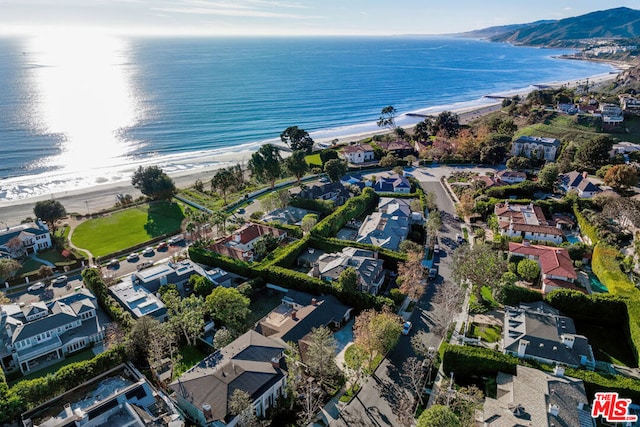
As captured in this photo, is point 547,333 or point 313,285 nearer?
point 547,333

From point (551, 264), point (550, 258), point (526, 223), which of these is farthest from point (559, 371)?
point (526, 223)

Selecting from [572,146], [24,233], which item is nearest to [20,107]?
[24,233]

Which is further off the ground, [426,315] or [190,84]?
[190,84]

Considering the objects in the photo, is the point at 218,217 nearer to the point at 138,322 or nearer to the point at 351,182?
the point at 138,322

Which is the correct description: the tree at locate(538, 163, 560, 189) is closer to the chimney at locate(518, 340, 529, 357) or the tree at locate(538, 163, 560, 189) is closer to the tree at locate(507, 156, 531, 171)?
the tree at locate(507, 156, 531, 171)

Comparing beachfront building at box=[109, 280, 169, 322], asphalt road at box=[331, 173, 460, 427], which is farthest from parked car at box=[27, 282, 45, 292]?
asphalt road at box=[331, 173, 460, 427]

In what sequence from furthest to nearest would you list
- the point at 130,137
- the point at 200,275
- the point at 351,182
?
the point at 130,137, the point at 351,182, the point at 200,275
